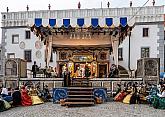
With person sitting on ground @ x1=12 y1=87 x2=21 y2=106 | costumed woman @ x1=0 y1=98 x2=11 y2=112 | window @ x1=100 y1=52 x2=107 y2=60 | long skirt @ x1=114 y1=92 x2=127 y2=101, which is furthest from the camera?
window @ x1=100 y1=52 x2=107 y2=60

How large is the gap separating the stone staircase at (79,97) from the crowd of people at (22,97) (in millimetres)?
1875

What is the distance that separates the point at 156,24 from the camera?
32344 millimetres

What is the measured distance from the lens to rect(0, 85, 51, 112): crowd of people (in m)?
16.6

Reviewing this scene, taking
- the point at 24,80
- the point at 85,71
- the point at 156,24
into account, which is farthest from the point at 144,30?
the point at 24,80

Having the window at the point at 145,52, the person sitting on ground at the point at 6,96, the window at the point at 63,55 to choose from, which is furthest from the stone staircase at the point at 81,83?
the window at the point at 145,52

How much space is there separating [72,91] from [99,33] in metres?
8.61

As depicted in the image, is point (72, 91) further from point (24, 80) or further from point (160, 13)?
point (160, 13)

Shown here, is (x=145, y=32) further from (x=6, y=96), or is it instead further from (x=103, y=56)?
(x=6, y=96)

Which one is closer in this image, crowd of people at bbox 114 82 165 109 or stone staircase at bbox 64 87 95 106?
crowd of people at bbox 114 82 165 109

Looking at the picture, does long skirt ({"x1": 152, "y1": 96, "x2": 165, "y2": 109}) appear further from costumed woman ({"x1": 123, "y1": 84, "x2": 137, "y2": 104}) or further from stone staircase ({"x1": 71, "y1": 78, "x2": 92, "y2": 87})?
stone staircase ({"x1": 71, "y1": 78, "x2": 92, "y2": 87})

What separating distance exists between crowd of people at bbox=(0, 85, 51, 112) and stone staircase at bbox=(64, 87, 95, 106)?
73.8 inches

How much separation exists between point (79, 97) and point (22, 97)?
3.13m

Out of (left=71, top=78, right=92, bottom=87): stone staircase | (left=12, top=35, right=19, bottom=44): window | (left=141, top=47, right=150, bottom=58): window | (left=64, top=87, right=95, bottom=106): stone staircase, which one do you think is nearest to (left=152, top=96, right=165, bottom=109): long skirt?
(left=64, top=87, right=95, bottom=106): stone staircase

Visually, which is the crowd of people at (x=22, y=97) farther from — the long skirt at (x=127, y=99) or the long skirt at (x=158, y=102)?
the long skirt at (x=158, y=102)
